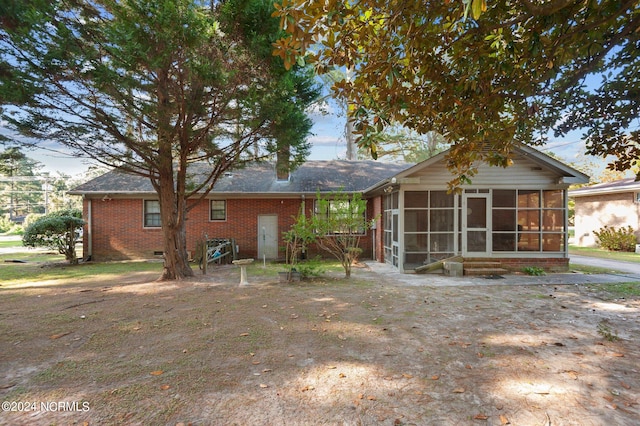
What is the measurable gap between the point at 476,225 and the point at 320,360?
28.0 feet

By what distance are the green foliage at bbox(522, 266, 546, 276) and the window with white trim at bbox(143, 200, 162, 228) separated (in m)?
14.2

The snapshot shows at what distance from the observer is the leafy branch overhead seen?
3.78m

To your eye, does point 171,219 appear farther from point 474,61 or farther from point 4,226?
point 4,226

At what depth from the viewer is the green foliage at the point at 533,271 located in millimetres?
9891

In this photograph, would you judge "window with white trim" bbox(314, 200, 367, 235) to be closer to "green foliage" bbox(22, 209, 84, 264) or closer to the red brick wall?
the red brick wall

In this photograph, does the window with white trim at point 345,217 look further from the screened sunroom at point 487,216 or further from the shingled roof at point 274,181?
the shingled roof at point 274,181

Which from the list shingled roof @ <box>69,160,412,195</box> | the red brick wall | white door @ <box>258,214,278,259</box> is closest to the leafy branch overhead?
shingled roof @ <box>69,160,412,195</box>

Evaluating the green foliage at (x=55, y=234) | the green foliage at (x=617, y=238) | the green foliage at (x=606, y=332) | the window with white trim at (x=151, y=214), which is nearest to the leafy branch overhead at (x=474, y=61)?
the green foliage at (x=606, y=332)

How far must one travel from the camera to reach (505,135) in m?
5.00

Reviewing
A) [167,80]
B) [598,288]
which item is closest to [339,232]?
[167,80]

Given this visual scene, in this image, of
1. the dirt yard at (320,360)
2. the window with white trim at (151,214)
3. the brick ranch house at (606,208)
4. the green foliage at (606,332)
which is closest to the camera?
the dirt yard at (320,360)

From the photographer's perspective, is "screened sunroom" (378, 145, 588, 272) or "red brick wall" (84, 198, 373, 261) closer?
"screened sunroom" (378, 145, 588, 272)

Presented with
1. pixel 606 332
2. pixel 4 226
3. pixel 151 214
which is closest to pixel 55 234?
pixel 151 214

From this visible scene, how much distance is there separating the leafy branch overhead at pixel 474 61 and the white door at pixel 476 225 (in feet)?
14.9
